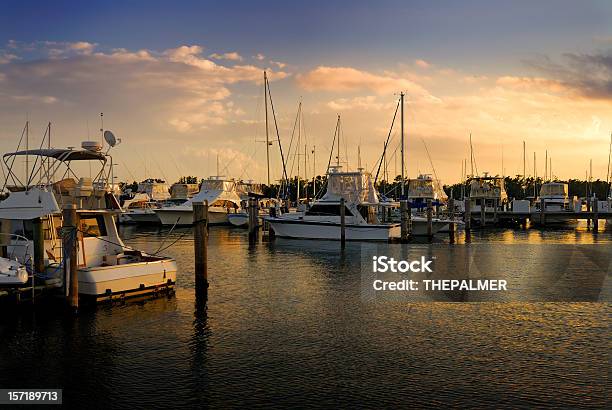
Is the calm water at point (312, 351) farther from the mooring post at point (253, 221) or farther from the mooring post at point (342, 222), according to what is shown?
the mooring post at point (253, 221)

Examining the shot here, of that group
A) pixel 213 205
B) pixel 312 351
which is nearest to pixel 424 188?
pixel 213 205

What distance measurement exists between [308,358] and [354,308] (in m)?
6.20

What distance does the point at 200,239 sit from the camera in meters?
21.5

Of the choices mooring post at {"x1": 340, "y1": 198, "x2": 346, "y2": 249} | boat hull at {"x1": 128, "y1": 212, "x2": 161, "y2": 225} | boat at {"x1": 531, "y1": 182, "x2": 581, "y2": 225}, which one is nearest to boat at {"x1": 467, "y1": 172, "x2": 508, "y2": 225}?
boat at {"x1": 531, "y1": 182, "x2": 581, "y2": 225}

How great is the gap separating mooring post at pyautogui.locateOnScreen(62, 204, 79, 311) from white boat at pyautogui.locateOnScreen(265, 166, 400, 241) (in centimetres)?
2831

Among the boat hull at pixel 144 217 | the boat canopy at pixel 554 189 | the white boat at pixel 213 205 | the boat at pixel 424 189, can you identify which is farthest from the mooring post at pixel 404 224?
the boat canopy at pixel 554 189

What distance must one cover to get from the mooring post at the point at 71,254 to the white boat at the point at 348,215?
2831 centimetres

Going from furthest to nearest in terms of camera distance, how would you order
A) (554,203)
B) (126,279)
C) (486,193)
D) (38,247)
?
(554,203), (486,193), (126,279), (38,247)

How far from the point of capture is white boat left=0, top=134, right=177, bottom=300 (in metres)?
18.8

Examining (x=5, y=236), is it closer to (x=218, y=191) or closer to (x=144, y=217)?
(x=144, y=217)

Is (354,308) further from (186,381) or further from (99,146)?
(99,146)

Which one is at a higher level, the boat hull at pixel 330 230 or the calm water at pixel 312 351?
the boat hull at pixel 330 230

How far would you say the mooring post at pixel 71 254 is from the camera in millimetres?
17125

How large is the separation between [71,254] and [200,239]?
5155 millimetres
